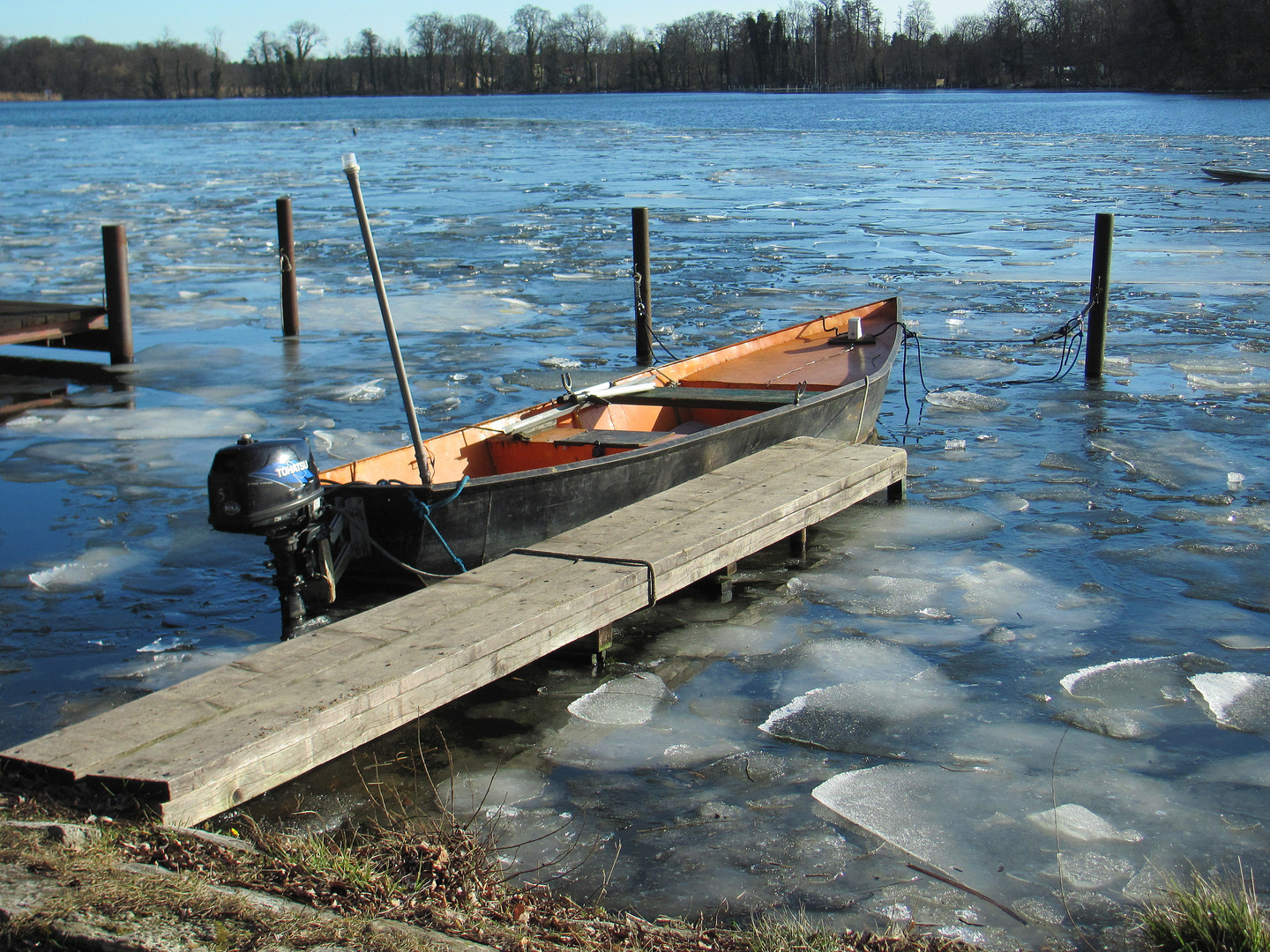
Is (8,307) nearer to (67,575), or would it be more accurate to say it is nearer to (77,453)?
(77,453)

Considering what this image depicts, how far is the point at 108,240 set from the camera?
1073cm

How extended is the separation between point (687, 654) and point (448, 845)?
210cm

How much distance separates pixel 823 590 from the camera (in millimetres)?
5805

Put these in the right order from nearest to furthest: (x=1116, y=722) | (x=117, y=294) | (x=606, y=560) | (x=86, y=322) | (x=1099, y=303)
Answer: (x=1116, y=722)
(x=606, y=560)
(x=1099, y=303)
(x=117, y=294)
(x=86, y=322)

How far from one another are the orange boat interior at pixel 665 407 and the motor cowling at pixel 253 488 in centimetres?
87

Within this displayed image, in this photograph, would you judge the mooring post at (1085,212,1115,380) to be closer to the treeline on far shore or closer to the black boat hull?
the black boat hull

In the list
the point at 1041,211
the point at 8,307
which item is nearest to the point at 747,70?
the point at 1041,211

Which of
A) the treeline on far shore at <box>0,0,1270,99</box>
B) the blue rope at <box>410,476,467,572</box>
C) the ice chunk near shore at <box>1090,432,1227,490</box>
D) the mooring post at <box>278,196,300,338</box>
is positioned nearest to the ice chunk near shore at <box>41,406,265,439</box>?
the mooring post at <box>278,196,300,338</box>

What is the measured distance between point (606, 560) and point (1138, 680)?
2.21 metres

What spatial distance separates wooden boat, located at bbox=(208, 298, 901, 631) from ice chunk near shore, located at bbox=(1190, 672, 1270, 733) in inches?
111

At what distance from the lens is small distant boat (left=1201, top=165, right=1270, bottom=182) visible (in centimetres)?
2717

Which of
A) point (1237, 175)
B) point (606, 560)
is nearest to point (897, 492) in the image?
point (606, 560)

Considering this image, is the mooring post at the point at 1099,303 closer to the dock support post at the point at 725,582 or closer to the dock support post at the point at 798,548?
the dock support post at the point at 798,548

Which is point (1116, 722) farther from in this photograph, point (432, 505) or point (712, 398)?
point (712, 398)
